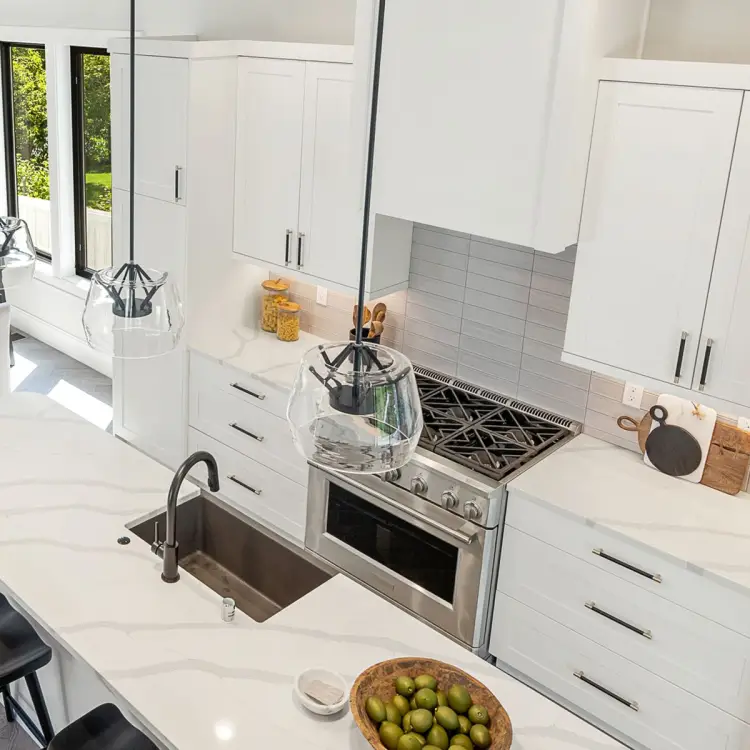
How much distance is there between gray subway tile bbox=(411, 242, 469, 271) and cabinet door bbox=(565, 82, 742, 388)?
0.85 m

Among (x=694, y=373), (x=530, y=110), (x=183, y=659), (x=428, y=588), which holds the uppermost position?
(x=530, y=110)

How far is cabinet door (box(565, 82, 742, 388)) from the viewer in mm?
2697

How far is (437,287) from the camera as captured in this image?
13.1ft

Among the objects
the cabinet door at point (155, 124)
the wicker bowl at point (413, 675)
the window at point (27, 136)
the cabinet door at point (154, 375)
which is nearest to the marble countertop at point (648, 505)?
the wicker bowl at point (413, 675)

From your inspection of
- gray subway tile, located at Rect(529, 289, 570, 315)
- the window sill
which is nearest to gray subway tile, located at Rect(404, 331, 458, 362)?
gray subway tile, located at Rect(529, 289, 570, 315)

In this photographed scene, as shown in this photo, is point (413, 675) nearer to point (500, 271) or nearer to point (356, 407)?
point (356, 407)

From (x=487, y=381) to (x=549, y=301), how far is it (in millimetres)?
510

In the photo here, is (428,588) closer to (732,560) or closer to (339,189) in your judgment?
(732,560)

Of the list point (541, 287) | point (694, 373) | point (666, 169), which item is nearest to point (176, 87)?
point (541, 287)

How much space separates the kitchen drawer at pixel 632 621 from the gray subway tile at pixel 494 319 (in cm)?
96

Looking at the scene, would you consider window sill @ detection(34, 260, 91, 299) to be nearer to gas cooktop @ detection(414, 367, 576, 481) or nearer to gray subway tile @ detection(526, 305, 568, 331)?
gas cooktop @ detection(414, 367, 576, 481)

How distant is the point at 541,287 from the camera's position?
3.63m

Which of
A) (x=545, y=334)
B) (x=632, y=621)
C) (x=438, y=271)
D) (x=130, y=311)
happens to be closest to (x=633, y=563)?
(x=632, y=621)

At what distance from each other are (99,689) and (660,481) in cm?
212
